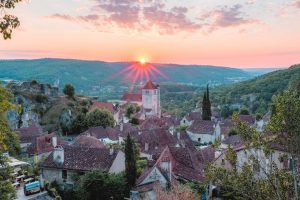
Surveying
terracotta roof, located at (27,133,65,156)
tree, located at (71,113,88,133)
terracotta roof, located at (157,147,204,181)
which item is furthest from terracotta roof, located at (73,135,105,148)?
tree, located at (71,113,88,133)

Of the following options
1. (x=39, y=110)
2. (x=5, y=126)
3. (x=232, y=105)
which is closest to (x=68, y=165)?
(x=5, y=126)

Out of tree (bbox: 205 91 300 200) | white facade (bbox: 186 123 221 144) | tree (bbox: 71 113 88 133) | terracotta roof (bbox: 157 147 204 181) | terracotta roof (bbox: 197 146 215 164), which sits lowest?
white facade (bbox: 186 123 221 144)

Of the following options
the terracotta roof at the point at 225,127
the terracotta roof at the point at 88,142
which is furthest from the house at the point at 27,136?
the terracotta roof at the point at 225,127

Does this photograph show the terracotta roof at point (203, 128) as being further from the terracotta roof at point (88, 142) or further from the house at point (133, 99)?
the house at point (133, 99)

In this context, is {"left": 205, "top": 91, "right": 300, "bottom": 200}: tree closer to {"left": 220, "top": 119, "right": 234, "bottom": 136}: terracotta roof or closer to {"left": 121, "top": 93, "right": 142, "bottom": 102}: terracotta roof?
{"left": 220, "top": 119, "right": 234, "bottom": 136}: terracotta roof

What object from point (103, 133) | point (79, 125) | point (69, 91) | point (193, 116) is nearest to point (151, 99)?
point (193, 116)

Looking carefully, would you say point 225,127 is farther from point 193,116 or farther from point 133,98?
point 133,98
